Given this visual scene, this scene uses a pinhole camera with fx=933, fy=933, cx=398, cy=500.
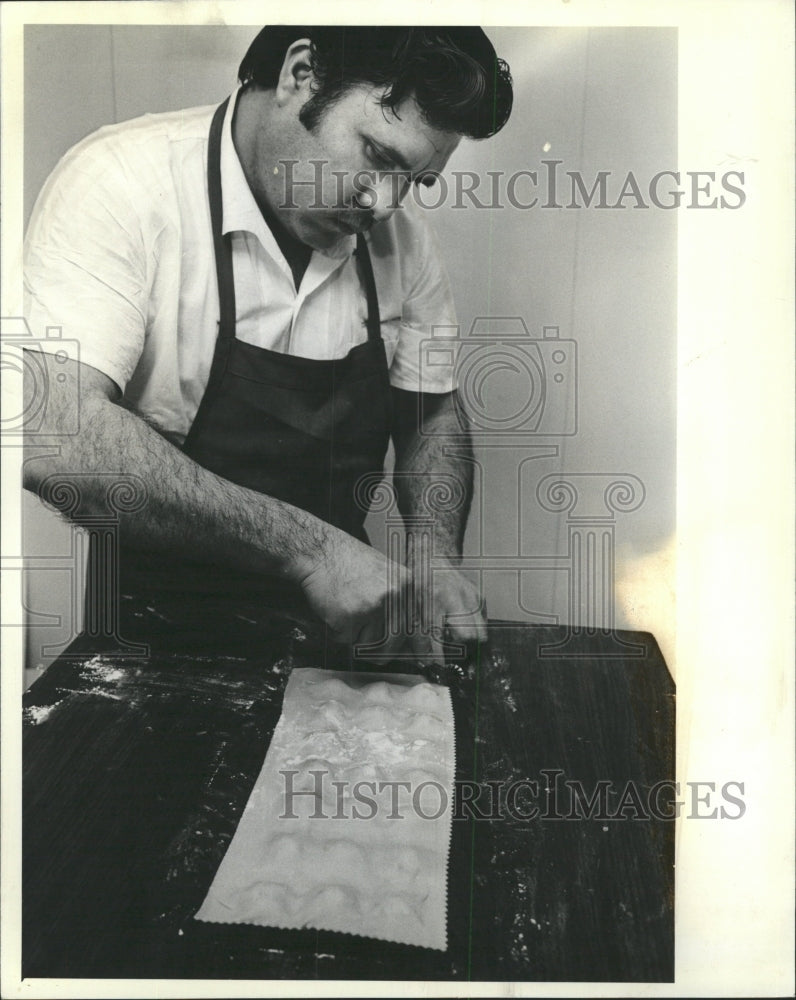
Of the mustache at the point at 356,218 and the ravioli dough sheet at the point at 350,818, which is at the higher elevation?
the mustache at the point at 356,218

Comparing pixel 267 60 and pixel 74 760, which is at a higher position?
pixel 267 60

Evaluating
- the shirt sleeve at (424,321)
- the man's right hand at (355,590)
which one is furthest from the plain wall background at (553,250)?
the man's right hand at (355,590)

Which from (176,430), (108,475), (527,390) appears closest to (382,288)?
(527,390)

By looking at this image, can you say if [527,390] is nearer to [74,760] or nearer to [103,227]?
[103,227]

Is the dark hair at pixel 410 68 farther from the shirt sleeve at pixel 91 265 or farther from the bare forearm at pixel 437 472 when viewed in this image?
the bare forearm at pixel 437 472

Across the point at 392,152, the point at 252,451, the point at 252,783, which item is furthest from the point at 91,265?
the point at 252,783

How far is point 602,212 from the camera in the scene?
134 centimetres

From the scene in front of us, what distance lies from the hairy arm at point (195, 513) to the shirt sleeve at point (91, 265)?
1.7 inches

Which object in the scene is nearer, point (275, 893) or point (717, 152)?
point (275, 893)

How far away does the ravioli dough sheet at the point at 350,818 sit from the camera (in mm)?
1259

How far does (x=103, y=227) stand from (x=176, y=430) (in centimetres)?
30

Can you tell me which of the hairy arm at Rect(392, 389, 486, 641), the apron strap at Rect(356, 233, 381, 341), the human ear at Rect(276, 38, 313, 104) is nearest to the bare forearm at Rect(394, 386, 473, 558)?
the hairy arm at Rect(392, 389, 486, 641)

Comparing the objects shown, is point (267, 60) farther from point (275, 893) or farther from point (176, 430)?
point (275, 893)

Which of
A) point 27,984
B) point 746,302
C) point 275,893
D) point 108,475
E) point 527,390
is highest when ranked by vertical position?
point 746,302
